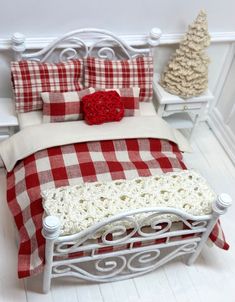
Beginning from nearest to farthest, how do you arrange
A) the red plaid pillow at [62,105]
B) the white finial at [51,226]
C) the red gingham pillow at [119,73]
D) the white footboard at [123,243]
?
1. the white finial at [51,226]
2. the white footboard at [123,243]
3. the red plaid pillow at [62,105]
4. the red gingham pillow at [119,73]

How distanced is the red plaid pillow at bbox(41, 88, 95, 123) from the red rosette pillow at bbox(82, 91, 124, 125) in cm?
5

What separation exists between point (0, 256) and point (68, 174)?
0.58 metres

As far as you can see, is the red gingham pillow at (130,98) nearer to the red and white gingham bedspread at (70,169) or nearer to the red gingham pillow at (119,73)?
the red gingham pillow at (119,73)

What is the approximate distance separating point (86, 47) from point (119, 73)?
257 mm

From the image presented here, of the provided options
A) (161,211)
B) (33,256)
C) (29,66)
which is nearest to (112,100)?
(29,66)

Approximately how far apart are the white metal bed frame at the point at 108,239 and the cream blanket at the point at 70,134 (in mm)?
466

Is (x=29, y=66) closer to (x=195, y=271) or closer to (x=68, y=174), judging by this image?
(x=68, y=174)

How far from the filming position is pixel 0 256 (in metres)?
2.32

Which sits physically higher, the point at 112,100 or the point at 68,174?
the point at 112,100

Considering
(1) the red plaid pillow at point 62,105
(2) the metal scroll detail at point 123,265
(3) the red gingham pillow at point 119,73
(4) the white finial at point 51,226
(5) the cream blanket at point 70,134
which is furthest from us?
(3) the red gingham pillow at point 119,73

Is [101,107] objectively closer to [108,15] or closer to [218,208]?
[108,15]

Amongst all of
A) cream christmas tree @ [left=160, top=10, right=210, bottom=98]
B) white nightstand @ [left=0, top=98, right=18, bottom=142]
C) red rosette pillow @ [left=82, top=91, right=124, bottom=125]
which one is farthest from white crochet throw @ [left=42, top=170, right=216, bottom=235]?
cream christmas tree @ [left=160, top=10, right=210, bottom=98]

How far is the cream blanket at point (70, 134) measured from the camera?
237 cm

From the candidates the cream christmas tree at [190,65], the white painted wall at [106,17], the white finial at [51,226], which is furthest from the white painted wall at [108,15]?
the white finial at [51,226]
